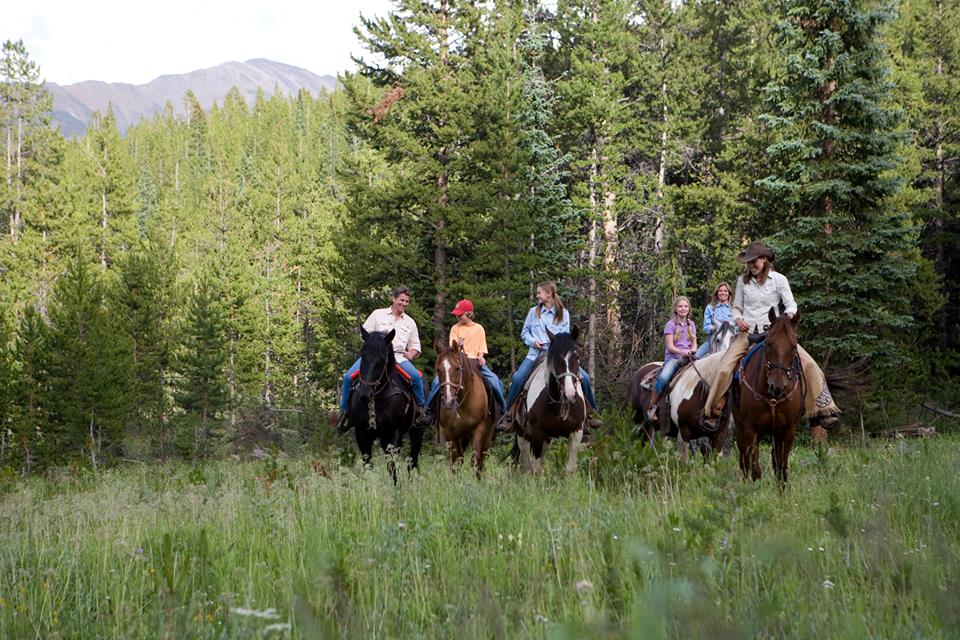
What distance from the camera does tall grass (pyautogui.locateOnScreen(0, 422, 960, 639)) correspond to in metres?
3.15

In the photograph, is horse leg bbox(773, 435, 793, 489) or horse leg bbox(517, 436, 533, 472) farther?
horse leg bbox(517, 436, 533, 472)

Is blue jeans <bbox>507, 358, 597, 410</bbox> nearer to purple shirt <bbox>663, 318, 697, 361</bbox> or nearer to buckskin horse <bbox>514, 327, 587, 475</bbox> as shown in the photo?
buckskin horse <bbox>514, 327, 587, 475</bbox>

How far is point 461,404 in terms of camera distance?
1075 cm

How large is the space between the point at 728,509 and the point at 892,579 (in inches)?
54.2

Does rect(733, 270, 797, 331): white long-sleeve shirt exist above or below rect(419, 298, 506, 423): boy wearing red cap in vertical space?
above

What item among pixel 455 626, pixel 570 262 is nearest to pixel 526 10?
pixel 570 262

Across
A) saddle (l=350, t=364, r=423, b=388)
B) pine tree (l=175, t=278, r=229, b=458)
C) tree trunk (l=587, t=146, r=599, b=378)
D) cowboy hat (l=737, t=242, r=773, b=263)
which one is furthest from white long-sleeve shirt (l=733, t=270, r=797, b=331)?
pine tree (l=175, t=278, r=229, b=458)

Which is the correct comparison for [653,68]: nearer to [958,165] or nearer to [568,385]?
[958,165]

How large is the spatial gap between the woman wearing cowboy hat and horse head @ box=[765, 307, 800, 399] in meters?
0.32

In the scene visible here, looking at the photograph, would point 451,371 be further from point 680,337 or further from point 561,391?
point 680,337

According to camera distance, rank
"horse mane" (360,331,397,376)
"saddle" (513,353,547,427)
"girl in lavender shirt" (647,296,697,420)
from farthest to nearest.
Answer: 1. "girl in lavender shirt" (647,296,697,420)
2. "saddle" (513,353,547,427)
3. "horse mane" (360,331,397,376)

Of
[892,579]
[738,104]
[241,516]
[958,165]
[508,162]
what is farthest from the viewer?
[738,104]

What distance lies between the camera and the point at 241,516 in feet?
20.7

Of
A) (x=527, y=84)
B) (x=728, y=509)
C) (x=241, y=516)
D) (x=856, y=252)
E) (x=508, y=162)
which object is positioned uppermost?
(x=527, y=84)
